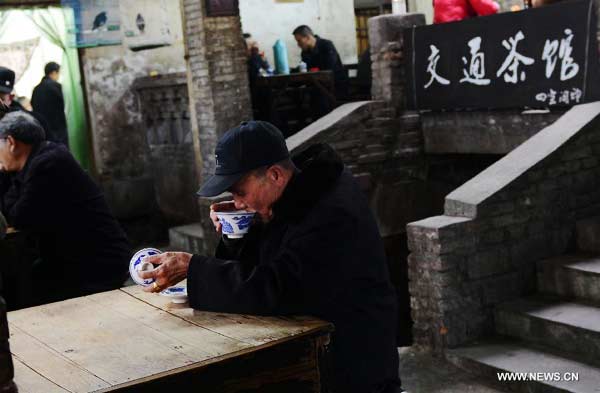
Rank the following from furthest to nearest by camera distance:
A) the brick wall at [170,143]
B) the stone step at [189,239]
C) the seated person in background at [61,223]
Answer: the brick wall at [170,143]
the stone step at [189,239]
the seated person in background at [61,223]

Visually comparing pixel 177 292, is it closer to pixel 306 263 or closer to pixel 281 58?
pixel 306 263

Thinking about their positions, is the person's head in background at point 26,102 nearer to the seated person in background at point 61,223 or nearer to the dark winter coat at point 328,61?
the dark winter coat at point 328,61

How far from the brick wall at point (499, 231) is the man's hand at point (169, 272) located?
3813 mm

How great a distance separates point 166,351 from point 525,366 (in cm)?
411

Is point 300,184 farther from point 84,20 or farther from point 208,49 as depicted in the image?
point 84,20

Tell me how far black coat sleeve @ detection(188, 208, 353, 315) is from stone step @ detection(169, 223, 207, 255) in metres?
7.30

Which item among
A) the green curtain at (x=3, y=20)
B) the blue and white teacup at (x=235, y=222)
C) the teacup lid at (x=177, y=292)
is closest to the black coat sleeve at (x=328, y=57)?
the green curtain at (x=3, y=20)

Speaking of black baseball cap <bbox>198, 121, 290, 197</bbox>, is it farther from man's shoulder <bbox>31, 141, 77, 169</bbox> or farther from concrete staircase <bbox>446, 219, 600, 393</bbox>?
concrete staircase <bbox>446, 219, 600, 393</bbox>

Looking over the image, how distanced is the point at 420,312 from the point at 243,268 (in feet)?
13.6

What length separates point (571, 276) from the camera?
704 centimetres

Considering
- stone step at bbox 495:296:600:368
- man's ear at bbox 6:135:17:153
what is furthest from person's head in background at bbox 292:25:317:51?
man's ear at bbox 6:135:17:153

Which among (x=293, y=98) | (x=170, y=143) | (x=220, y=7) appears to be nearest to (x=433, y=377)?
(x=220, y=7)

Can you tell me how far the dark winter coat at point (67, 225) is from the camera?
521 centimetres

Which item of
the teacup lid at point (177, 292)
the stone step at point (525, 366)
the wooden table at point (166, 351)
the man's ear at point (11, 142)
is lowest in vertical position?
the stone step at point (525, 366)
